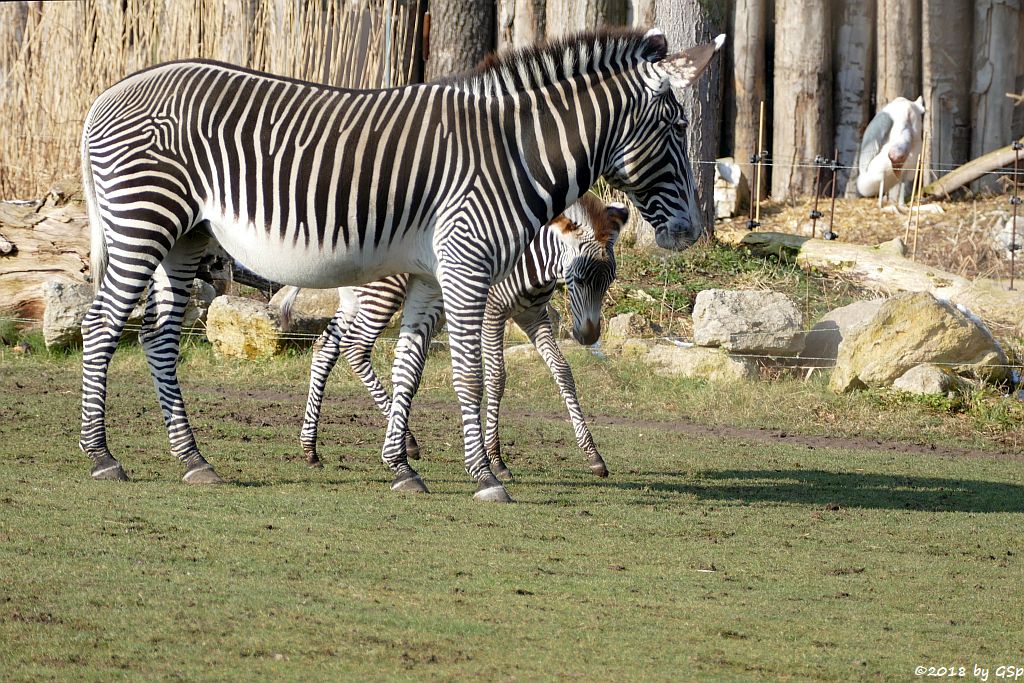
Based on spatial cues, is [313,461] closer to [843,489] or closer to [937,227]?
[843,489]

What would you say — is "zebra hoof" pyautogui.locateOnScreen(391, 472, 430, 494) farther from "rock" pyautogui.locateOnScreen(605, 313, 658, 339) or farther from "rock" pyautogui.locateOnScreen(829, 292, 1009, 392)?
Answer: "rock" pyautogui.locateOnScreen(605, 313, 658, 339)

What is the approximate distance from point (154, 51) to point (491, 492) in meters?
10.0

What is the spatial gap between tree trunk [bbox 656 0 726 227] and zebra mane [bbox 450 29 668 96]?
7367 millimetres

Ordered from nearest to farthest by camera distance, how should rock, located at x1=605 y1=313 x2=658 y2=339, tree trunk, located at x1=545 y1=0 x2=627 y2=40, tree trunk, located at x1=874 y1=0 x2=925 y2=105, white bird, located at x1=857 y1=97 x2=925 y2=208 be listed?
rock, located at x1=605 y1=313 x2=658 y2=339 → tree trunk, located at x1=545 y1=0 x2=627 y2=40 → white bird, located at x1=857 y1=97 x2=925 y2=208 → tree trunk, located at x1=874 y1=0 x2=925 y2=105

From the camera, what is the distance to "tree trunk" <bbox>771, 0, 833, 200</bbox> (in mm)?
18469

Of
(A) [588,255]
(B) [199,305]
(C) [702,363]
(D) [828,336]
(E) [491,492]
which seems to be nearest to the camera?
(E) [491,492]

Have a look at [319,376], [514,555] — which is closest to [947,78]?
[319,376]

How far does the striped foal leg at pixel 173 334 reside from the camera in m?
7.56

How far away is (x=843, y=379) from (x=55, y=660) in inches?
341

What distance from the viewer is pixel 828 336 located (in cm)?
1233

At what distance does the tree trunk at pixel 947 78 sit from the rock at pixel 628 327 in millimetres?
8020

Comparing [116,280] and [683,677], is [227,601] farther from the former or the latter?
[116,280]

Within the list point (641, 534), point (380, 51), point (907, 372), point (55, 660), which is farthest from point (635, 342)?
point (55, 660)

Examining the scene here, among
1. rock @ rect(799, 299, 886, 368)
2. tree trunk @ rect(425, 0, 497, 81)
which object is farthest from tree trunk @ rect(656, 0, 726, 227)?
rock @ rect(799, 299, 886, 368)
